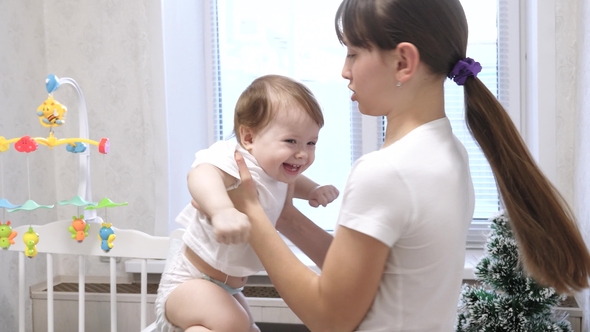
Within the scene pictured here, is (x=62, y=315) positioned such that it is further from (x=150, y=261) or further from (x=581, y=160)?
(x=581, y=160)

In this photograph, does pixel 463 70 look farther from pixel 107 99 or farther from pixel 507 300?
pixel 107 99

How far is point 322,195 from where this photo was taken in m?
1.48

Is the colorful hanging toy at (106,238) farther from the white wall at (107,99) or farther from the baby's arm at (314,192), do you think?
the baby's arm at (314,192)

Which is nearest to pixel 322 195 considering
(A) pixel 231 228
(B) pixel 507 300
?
(A) pixel 231 228

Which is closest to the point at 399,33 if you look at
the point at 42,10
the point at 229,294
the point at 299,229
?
the point at 299,229

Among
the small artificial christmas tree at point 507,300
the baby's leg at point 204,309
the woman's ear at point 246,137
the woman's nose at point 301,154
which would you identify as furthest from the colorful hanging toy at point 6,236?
the small artificial christmas tree at point 507,300

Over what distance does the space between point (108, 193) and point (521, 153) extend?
220 cm

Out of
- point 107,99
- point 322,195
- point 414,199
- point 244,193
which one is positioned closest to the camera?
point 414,199

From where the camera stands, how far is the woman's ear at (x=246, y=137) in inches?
55.2

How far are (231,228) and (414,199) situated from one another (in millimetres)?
308

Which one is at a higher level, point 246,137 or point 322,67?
point 322,67

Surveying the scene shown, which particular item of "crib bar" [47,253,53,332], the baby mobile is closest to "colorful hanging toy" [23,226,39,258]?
the baby mobile

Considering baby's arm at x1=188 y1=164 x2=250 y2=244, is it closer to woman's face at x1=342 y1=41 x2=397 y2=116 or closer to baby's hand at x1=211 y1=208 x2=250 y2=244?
baby's hand at x1=211 y1=208 x2=250 y2=244

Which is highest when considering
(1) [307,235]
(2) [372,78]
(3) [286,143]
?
(2) [372,78]
